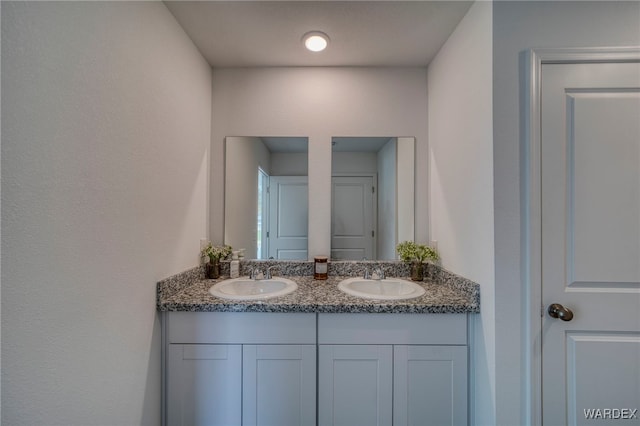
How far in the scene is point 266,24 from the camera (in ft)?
4.54

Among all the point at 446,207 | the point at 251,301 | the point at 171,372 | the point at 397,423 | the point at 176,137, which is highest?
the point at 176,137

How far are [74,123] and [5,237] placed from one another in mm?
389

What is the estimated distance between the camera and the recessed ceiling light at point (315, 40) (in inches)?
57.0

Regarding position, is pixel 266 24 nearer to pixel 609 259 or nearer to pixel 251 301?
pixel 251 301

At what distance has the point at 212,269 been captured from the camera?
1661 mm

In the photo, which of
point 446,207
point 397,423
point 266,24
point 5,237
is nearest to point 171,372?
point 5,237

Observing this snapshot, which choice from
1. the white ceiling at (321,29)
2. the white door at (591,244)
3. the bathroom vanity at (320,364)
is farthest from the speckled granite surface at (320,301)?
the white ceiling at (321,29)

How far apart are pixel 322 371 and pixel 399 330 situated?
43 cm

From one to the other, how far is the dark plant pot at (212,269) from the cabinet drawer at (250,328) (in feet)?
1.39

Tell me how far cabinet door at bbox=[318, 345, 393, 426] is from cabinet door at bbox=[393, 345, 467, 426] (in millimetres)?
51

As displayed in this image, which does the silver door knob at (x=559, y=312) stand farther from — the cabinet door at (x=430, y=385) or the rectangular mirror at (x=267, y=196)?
the rectangular mirror at (x=267, y=196)

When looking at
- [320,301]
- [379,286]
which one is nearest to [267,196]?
[320,301]

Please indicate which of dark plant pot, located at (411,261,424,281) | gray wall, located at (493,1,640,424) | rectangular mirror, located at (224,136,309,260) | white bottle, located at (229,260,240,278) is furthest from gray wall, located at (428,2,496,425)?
white bottle, located at (229,260,240,278)

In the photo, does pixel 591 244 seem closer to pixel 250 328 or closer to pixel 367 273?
pixel 367 273
